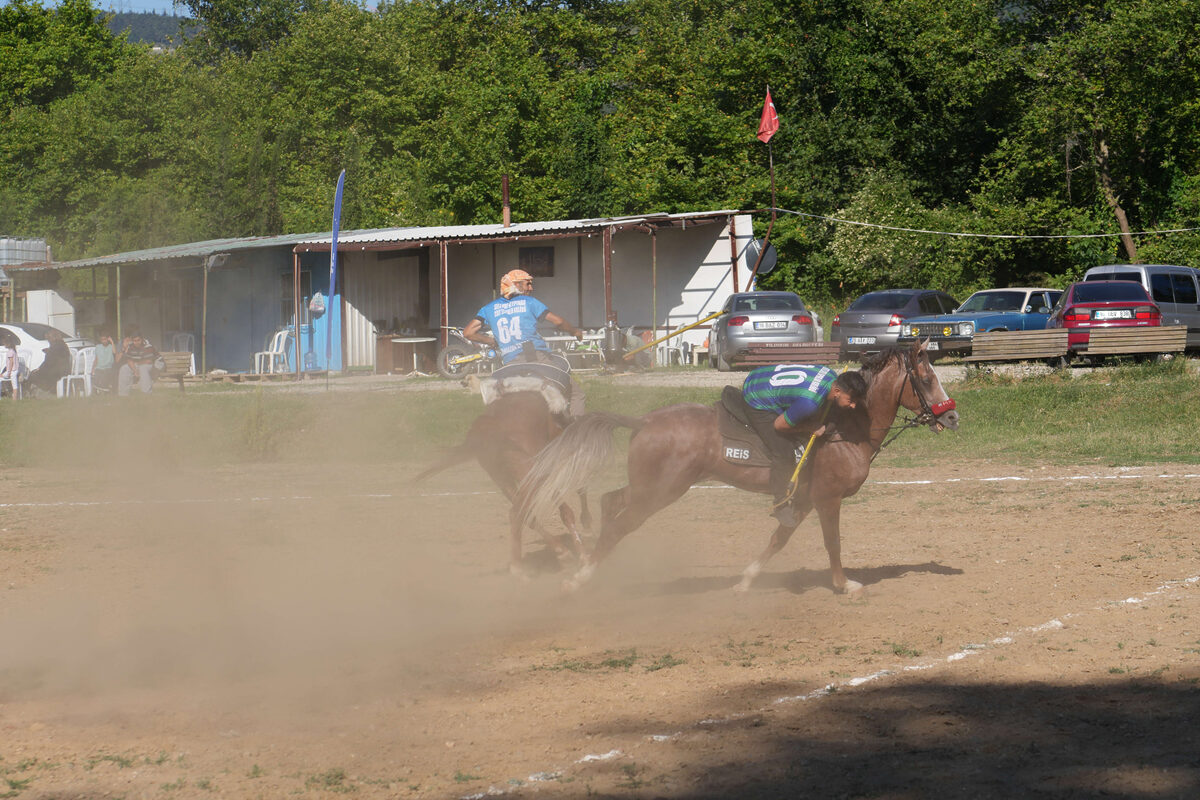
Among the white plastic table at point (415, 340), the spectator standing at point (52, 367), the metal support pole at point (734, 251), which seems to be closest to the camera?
the spectator standing at point (52, 367)

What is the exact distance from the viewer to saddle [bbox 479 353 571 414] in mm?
10078

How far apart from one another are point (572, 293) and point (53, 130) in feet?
125

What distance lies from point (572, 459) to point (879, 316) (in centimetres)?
2144

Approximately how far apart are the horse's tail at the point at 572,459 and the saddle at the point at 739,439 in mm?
607

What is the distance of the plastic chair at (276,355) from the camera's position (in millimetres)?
32469

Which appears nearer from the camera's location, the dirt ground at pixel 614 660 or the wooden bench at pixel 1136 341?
the dirt ground at pixel 614 660

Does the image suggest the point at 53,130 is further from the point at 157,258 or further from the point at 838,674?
the point at 838,674

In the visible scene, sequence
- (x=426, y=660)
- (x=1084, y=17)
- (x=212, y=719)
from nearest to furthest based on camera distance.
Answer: (x=212, y=719)
(x=426, y=660)
(x=1084, y=17)

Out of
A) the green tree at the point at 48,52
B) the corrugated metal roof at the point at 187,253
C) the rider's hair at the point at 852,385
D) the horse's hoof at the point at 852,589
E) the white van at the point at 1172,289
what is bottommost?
the horse's hoof at the point at 852,589

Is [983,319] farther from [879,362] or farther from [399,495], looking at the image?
[879,362]

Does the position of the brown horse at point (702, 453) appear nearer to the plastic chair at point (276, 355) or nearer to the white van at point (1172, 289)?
the white van at point (1172, 289)

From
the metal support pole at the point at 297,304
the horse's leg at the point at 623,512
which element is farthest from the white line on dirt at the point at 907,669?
the metal support pole at the point at 297,304

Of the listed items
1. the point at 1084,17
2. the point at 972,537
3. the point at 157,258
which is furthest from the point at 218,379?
the point at 1084,17

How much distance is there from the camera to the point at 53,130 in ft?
201
